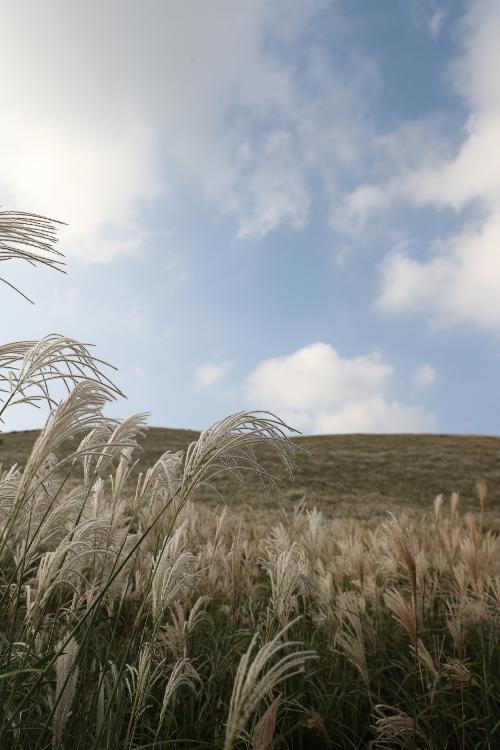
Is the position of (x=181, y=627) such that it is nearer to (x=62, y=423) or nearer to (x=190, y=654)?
(x=190, y=654)

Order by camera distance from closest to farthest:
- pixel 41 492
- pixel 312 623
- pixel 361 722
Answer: pixel 41 492
pixel 361 722
pixel 312 623

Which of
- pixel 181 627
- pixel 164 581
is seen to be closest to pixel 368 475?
pixel 181 627

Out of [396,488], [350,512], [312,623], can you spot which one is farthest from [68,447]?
[312,623]

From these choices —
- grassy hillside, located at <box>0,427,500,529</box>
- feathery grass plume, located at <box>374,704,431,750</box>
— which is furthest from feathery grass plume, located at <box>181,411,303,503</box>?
grassy hillside, located at <box>0,427,500,529</box>

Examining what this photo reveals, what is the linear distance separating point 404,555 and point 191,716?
1431mm

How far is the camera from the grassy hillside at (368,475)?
68.9 ft

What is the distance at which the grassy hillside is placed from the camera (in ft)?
68.9

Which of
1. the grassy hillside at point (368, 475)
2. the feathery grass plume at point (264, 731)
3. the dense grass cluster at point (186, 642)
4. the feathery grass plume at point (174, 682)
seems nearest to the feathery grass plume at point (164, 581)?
the dense grass cluster at point (186, 642)

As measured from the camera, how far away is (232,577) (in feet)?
12.0

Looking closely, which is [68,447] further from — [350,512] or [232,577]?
[232,577]

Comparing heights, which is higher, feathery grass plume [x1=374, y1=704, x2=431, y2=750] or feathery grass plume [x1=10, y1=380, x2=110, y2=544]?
feathery grass plume [x1=10, y1=380, x2=110, y2=544]

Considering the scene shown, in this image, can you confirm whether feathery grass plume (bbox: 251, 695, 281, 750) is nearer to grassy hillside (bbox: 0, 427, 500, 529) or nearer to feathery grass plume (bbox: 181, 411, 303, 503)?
feathery grass plume (bbox: 181, 411, 303, 503)

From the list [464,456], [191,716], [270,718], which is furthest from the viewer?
[464,456]

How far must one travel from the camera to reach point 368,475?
98.0 ft
